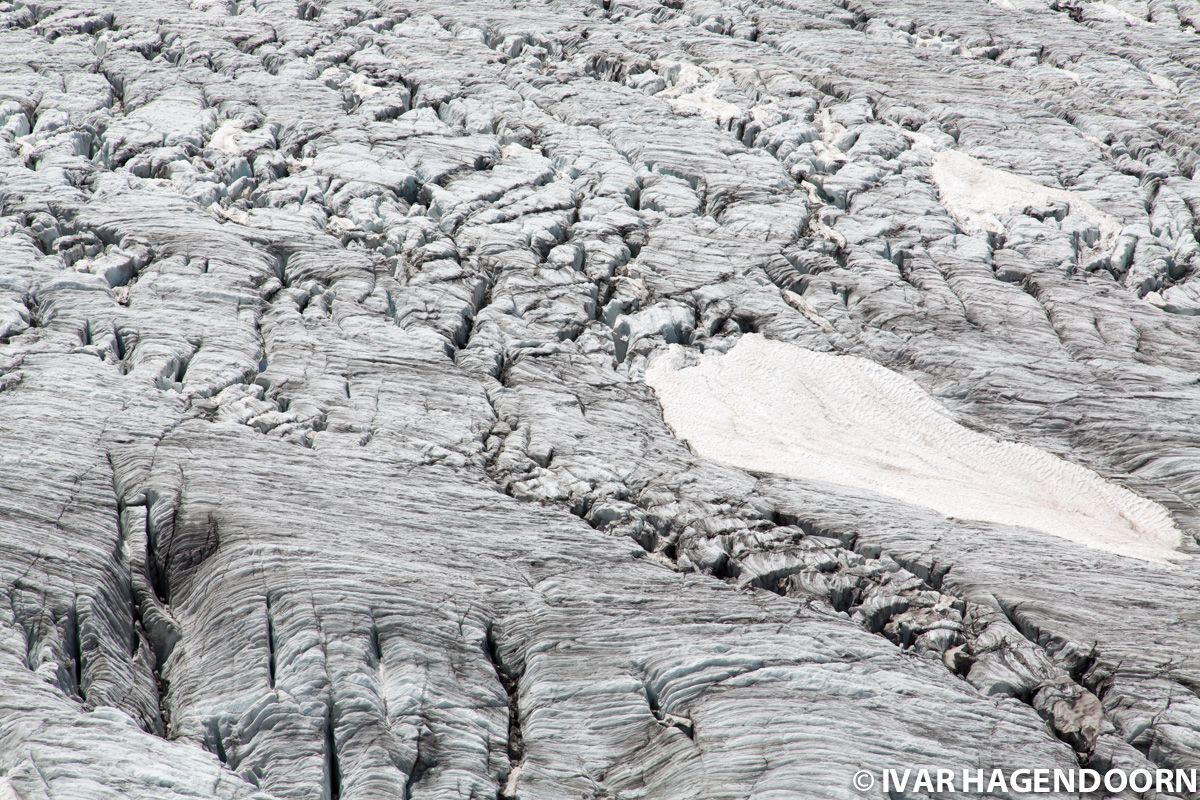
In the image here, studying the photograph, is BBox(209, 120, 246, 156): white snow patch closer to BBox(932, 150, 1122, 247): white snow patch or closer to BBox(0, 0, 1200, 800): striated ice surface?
BBox(0, 0, 1200, 800): striated ice surface

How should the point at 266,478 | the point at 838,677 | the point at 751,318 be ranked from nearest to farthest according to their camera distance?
the point at 838,677 < the point at 266,478 < the point at 751,318

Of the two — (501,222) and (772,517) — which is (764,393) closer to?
(772,517)

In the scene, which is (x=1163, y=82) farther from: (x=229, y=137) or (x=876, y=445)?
(x=229, y=137)

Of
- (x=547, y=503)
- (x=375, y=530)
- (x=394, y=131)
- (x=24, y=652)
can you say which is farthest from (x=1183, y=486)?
(x=394, y=131)

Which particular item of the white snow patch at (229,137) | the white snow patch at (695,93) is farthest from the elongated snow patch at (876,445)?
the white snow patch at (229,137)

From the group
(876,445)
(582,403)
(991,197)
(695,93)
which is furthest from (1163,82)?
(582,403)

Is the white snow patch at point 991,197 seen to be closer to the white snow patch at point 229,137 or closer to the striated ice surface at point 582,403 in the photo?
the striated ice surface at point 582,403
